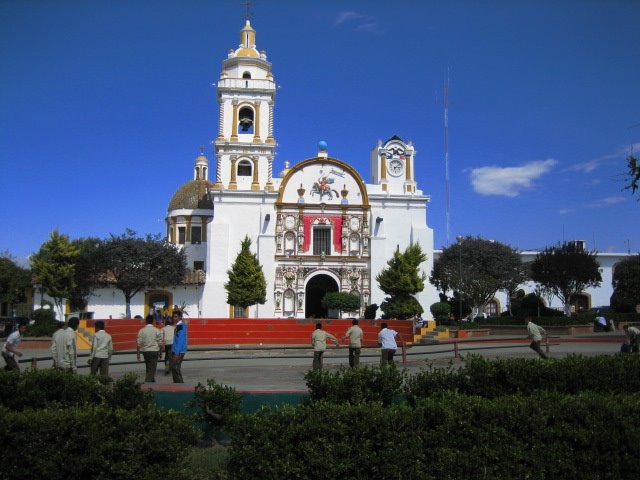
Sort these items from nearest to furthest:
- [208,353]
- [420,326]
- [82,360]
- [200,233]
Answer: [82,360] < [208,353] < [420,326] < [200,233]

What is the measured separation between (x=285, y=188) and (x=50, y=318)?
823 inches

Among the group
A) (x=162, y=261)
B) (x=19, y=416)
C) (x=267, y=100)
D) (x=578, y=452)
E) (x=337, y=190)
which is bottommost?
(x=578, y=452)

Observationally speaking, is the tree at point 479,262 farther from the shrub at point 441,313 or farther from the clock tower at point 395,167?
the clock tower at point 395,167

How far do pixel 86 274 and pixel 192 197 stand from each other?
13.6 m

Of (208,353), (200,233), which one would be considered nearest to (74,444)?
(208,353)

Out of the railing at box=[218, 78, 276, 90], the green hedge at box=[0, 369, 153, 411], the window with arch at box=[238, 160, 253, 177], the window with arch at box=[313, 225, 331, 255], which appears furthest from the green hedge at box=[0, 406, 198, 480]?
the railing at box=[218, 78, 276, 90]

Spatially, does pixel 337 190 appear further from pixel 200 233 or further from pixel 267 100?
pixel 200 233

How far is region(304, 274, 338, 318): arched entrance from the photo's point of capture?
145ft

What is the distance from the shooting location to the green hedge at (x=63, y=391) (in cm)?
766

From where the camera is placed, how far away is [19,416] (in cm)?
673

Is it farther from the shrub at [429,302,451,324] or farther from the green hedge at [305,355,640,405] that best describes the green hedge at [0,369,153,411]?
the shrub at [429,302,451,324]

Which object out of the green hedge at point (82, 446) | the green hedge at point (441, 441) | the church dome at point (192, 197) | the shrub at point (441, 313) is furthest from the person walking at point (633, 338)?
the church dome at point (192, 197)

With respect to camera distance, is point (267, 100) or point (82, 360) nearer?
point (82, 360)

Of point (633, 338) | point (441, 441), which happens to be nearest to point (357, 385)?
point (441, 441)
